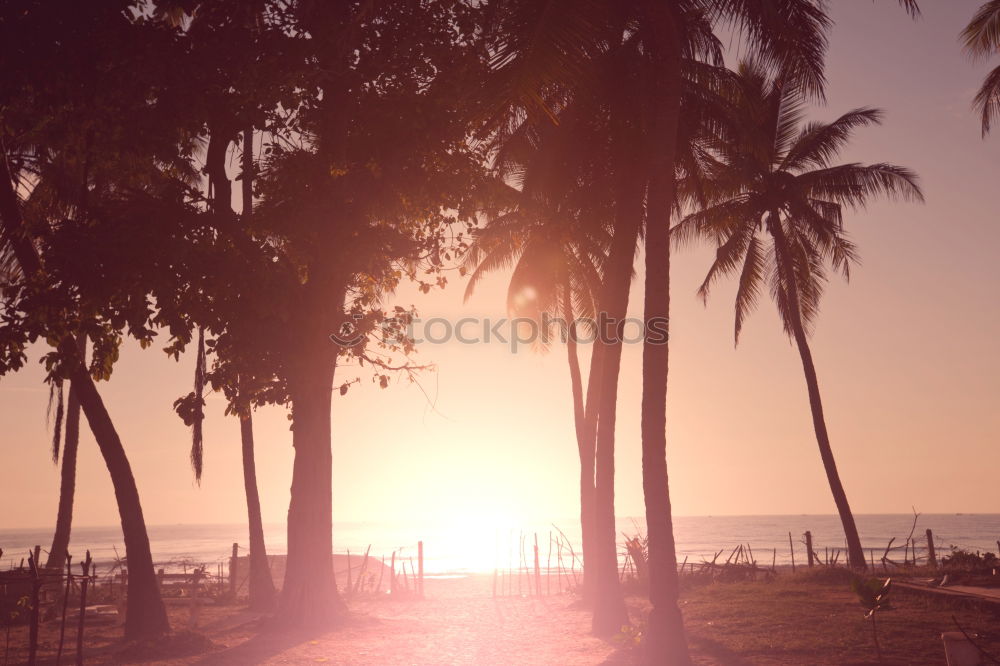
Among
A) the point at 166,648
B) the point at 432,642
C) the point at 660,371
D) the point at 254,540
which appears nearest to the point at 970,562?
the point at 660,371

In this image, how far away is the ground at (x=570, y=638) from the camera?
12.2m

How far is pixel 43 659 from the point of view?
12.8 metres

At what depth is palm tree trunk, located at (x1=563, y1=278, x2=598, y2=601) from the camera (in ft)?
66.8

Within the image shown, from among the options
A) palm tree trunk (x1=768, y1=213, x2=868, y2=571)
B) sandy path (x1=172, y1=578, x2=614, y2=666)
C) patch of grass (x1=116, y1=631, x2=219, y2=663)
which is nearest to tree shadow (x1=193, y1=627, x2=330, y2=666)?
sandy path (x1=172, y1=578, x2=614, y2=666)

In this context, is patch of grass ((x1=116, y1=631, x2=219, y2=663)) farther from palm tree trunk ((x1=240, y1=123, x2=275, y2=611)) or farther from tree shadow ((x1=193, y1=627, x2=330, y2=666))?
palm tree trunk ((x1=240, y1=123, x2=275, y2=611))

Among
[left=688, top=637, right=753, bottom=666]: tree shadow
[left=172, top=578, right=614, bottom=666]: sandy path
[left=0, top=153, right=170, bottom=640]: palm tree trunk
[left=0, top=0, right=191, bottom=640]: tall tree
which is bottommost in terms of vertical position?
[left=172, top=578, right=614, bottom=666]: sandy path

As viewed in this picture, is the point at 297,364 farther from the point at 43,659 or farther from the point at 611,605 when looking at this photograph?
the point at 611,605

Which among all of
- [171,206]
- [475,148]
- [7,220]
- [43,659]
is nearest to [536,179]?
[475,148]

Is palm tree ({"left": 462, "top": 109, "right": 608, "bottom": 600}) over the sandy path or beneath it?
over

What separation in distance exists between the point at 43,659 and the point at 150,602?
200 cm

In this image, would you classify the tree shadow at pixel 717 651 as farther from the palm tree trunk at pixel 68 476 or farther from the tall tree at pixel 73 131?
the palm tree trunk at pixel 68 476

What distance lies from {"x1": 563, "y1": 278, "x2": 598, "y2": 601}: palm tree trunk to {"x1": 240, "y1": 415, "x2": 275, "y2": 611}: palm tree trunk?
28.7ft

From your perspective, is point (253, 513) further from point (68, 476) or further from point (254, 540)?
point (68, 476)

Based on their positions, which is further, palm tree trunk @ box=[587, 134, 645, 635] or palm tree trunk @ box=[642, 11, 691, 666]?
palm tree trunk @ box=[587, 134, 645, 635]
